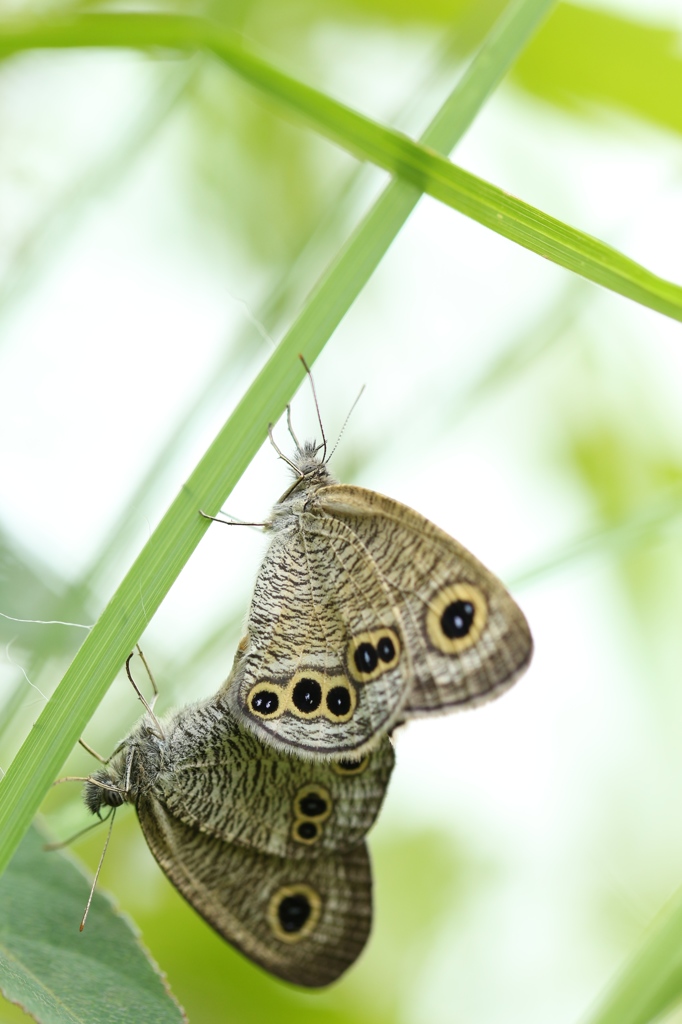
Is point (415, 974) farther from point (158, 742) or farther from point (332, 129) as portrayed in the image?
point (332, 129)

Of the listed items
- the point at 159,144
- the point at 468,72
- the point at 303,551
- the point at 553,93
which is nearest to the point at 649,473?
the point at 553,93

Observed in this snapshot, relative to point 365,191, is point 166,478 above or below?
below

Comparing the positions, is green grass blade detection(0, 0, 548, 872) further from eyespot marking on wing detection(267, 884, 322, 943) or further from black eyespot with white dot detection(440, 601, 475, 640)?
eyespot marking on wing detection(267, 884, 322, 943)

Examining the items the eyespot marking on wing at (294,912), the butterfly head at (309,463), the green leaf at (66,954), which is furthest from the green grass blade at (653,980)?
the butterfly head at (309,463)

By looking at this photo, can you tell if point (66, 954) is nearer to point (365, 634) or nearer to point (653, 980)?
point (365, 634)

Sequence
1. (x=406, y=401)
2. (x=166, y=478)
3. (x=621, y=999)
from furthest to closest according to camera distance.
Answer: (x=406, y=401), (x=166, y=478), (x=621, y=999)

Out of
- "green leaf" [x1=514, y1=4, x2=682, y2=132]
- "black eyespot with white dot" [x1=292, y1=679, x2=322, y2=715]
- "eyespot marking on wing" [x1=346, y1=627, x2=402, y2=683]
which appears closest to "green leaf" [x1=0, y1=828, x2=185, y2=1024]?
"black eyespot with white dot" [x1=292, y1=679, x2=322, y2=715]
